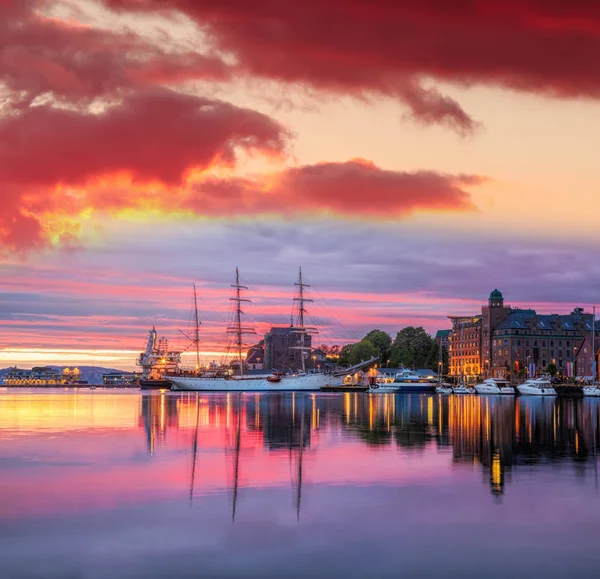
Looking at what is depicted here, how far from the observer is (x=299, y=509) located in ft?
85.8

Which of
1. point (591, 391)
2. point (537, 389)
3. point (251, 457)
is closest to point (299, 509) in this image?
point (251, 457)

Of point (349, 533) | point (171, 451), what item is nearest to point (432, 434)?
point (171, 451)

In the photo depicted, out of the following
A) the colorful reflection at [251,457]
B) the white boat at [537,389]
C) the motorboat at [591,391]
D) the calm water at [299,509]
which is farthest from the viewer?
the white boat at [537,389]

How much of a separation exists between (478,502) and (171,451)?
21588mm

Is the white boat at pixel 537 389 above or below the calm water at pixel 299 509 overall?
below

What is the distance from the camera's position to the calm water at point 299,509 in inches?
765

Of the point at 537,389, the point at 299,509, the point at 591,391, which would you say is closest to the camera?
the point at 299,509

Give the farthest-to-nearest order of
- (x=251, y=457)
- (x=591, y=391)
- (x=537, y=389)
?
(x=537, y=389)
(x=591, y=391)
(x=251, y=457)

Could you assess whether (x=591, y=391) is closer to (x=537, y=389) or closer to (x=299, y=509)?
(x=537, y=389)

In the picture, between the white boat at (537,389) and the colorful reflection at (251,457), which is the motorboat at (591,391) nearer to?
the white boat at (537,389)

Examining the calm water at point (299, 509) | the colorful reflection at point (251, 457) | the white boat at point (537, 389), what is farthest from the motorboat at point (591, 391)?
the calm water at point (299, 509)

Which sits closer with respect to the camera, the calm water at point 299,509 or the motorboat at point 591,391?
the calm water at point 299,509

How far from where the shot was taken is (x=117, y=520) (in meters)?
24.6

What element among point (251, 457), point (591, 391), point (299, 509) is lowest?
point (591, 391)
